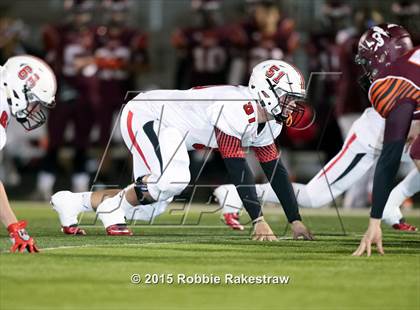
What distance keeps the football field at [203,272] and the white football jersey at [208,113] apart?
60 cm

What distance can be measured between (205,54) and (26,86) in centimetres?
609

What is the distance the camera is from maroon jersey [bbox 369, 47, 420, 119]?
5.11 m

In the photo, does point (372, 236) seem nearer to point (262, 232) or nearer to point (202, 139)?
point (262, 232)

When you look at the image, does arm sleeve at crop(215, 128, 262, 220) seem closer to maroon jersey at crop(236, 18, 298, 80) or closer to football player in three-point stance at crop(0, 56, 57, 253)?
football player in three-point stance at crop(0, 56, 57, 253)

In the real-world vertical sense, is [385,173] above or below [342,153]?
above

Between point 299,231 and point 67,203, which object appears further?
point 67,203

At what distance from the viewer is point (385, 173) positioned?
16.4 ft

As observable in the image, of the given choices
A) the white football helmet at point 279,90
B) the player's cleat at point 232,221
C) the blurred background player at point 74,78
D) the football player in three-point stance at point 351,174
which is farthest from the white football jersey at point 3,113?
the blurred background player at point 74,78

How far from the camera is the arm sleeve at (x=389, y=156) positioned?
4996 millimetres

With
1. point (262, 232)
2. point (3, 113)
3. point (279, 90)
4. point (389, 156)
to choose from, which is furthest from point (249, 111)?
point (3, 113)

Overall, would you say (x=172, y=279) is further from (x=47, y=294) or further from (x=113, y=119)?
(x=113, y=119)

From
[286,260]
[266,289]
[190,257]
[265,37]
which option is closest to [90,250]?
[190,257]

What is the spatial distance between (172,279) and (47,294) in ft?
1.96

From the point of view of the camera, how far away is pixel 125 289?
13.8 feet
